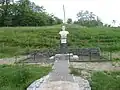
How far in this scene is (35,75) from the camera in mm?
13000

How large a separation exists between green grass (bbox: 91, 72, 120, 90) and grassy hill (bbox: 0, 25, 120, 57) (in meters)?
10.2

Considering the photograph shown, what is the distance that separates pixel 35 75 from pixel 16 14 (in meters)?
25.5

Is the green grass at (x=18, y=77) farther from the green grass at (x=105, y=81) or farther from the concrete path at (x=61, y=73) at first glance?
the green grass at (x=105, y=81)

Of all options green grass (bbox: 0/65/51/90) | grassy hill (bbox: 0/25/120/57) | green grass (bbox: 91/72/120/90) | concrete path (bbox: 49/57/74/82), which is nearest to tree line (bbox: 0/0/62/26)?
grassy hill (bbox: 0/25/120/57)

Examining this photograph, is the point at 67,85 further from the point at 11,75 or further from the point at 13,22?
the point at 13,22

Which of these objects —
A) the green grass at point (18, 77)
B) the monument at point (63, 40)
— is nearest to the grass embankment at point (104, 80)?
the green grass at point (18, 77)

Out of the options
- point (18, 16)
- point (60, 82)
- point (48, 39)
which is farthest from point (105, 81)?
point (18, 16)

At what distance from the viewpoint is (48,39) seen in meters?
27.4

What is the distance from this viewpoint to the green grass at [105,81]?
11363 mm

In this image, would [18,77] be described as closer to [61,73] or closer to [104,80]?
[61,73]

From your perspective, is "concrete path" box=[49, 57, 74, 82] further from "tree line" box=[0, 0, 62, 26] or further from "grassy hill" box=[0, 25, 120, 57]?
"tree line" box=[0, 0, 62, 26]

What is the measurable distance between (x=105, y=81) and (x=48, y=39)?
1569cm

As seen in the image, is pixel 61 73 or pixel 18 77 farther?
pixel 61 73

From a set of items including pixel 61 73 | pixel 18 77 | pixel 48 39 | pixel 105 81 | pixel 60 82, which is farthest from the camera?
pixel 48 39
